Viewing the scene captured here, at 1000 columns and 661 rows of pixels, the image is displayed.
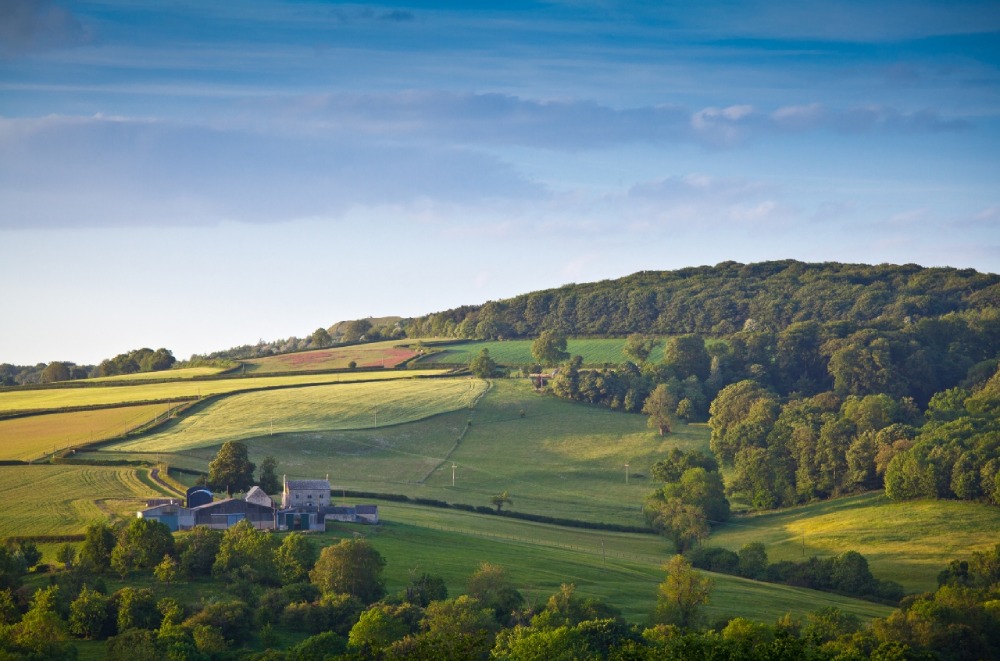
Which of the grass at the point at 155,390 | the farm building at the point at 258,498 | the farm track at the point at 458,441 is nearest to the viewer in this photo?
the farm building at the point at 258,498

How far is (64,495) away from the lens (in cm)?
9675

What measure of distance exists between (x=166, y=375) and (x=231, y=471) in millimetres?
66783

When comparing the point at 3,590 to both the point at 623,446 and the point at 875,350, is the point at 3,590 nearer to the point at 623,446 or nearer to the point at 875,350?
the point at 623,446

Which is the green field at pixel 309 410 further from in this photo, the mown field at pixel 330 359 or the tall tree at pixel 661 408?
the tall tree at pixel 661 408

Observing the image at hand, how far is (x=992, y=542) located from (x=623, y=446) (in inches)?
1856

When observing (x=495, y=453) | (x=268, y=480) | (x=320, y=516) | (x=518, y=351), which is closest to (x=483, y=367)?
(x=518, y=351)

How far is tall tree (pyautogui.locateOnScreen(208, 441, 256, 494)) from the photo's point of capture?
100 meters

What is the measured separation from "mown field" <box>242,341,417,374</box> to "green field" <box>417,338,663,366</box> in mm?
4548

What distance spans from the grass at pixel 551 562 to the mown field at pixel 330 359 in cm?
6422

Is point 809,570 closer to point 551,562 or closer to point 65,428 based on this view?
point 551,562

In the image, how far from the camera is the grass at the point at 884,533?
312ft

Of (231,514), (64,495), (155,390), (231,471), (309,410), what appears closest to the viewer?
(231,514)

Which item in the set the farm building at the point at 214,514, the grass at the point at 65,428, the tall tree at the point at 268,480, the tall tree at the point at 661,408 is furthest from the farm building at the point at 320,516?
the tall tree at the point at 661,408

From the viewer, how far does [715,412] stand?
476 feet
